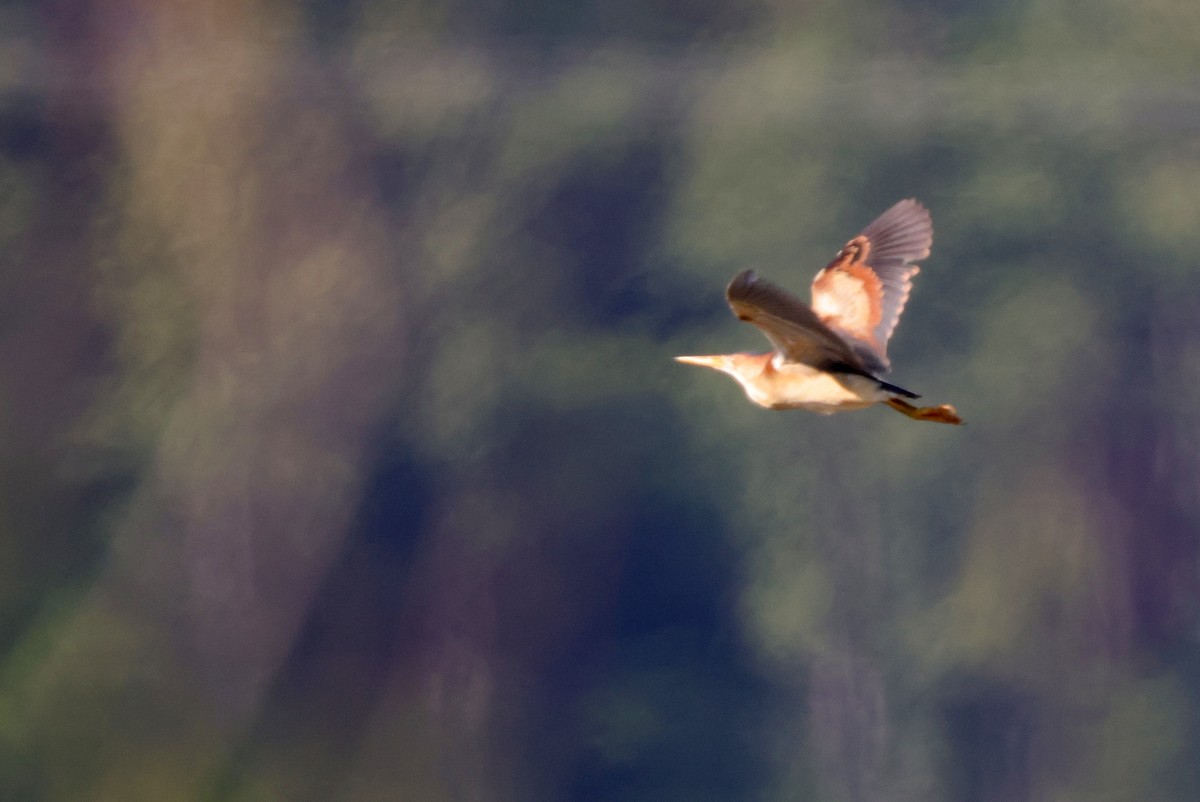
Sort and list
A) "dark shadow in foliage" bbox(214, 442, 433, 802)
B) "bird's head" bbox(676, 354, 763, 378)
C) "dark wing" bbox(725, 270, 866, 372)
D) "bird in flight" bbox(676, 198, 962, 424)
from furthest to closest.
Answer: "dark shadow in foliage" bbox(214, 442, 433, 802)
"bird's head" bbox(676, 354, 763, 378)
"bird in flight" bbox(676, 198, 962, 424)
"dark wing" bbox(725, 270, 866, 372)

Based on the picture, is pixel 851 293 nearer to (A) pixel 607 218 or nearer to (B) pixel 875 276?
(B) pixel 875 276

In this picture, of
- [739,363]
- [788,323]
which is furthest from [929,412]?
[788,323]

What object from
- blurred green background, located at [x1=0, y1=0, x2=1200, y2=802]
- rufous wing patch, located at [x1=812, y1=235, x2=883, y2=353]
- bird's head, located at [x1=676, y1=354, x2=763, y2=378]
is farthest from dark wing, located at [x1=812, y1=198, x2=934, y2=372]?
blurred green background, located at [x1=0, y1=0, x2=1200, y2=802]

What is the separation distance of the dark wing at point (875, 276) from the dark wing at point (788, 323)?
5.5 inches

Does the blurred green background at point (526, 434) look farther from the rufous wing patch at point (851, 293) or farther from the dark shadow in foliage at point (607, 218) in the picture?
the rufous wing patch at point (851, 293)

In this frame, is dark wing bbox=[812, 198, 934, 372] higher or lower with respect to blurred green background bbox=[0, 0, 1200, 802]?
higher

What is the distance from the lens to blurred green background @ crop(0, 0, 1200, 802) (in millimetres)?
3455

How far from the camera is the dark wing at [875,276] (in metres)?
1.87

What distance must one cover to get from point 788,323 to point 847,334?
0.26 metres

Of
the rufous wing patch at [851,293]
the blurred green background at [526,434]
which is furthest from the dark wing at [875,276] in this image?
the blurred green background at [526,434]

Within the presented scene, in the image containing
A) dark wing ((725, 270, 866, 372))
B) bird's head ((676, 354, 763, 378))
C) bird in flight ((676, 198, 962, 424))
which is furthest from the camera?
bird's head ((676, 354, 763, 378))

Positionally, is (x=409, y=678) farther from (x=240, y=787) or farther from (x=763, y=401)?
(x=763, y=401)

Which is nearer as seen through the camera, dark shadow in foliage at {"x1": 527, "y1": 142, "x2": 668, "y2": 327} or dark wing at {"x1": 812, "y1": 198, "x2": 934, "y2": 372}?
dark wing at {"x1": 812, "y1": 198, "x2": 934, "y2": 372}

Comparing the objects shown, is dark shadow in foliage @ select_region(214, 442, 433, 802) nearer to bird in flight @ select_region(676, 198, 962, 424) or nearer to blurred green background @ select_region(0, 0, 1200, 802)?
blurred green background @ select_region(0, 0, 1200, 802)
